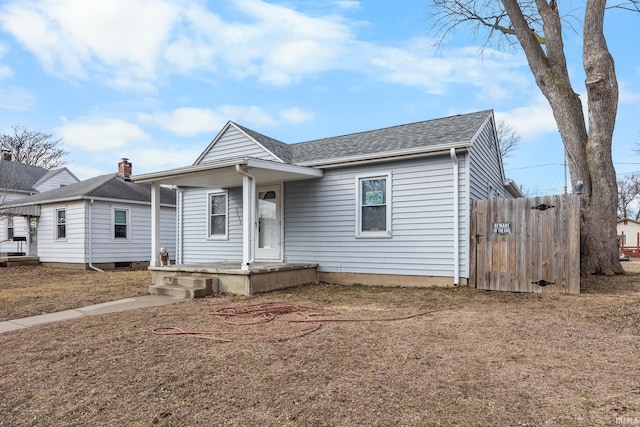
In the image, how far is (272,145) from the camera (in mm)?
11195

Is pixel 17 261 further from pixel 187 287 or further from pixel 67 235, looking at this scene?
pixel 187 287

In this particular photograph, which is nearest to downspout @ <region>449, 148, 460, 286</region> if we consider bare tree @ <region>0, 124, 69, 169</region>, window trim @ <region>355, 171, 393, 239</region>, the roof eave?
the roof eave

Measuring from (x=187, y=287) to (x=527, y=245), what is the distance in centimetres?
683

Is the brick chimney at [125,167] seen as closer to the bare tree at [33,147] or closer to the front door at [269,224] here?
the front door at [269,224]

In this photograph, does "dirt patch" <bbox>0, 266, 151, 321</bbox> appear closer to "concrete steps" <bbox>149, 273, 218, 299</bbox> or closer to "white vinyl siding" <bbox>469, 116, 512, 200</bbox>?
"concrete steps" <bbox>149, 273, 218, 299</bbox>

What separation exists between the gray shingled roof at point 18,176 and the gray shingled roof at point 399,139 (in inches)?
804

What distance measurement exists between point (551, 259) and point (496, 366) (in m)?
4.78

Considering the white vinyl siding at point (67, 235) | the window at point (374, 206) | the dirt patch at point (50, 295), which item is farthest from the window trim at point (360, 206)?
the white vinyl siding at point (67, 235)

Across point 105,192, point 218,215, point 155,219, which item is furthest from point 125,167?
point 155,219

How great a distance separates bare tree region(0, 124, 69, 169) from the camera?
31.8 m

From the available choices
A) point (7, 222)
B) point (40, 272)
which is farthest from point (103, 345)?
point (7, 222)

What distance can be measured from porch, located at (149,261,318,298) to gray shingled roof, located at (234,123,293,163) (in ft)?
10.9

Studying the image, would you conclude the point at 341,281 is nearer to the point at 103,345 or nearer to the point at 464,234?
the point at 464,234

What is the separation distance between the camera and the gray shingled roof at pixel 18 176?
74.4 ft
